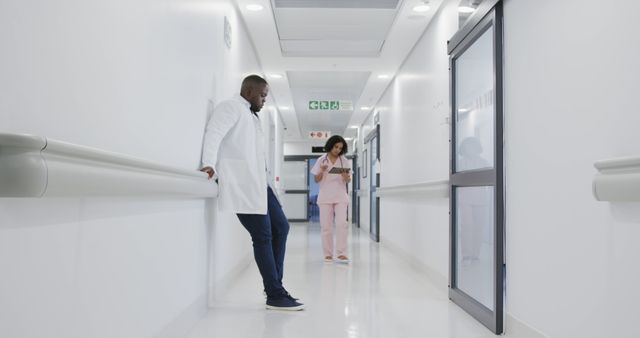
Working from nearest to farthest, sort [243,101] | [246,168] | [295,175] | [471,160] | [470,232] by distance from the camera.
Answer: [246,168]
[243,101]
[471,160]
[470,232]
[295,175]

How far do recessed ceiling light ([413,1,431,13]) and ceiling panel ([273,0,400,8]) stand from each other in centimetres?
26

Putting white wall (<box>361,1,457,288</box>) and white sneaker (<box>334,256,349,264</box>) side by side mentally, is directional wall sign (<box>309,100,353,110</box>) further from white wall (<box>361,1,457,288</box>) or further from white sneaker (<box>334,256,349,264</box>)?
white sneaker (<box>334,256,349,264</box>)

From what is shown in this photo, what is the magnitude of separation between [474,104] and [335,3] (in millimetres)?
1963

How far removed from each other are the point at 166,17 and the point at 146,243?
116 centimetres

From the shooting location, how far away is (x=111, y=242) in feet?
6.17

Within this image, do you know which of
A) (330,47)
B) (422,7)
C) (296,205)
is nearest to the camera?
(422,7)

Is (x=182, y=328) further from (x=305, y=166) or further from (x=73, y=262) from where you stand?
(x=305, y=166)

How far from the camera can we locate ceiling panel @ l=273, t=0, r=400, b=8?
520 centimetres

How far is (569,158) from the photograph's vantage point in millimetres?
2412

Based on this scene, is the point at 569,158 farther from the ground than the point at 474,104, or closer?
closer

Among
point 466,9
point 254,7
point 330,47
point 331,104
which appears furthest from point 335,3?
point 331,104

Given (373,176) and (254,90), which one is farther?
(373,176)

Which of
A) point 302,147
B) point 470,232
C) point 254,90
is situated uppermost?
point 302,147

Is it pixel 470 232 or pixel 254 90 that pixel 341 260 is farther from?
pixel 254 90
